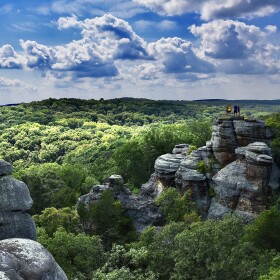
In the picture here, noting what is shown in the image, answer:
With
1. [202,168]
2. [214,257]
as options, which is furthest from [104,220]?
[214,257]

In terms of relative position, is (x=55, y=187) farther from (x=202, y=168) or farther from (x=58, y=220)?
(x=202, y=168)

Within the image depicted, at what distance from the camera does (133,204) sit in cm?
6150

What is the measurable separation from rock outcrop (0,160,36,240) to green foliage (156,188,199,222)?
3333cm

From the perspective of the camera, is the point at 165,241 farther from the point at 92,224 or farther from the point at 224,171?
the point at 224,171

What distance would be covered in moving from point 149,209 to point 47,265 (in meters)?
42.3

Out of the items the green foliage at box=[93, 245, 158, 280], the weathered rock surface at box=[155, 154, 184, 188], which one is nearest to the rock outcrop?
the green foliage at box=[93, 245, 158, 280]

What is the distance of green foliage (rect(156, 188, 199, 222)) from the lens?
57281mm

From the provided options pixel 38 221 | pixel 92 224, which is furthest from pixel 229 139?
pixel 38 221

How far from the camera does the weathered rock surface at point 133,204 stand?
194 feet

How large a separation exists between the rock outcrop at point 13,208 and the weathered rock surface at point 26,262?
540cm

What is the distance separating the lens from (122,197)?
62188 mm

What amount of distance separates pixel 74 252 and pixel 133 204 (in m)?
22.9

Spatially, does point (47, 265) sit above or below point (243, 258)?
above

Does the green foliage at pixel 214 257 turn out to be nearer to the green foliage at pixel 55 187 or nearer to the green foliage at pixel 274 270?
the green foliage at pixel 274 270
